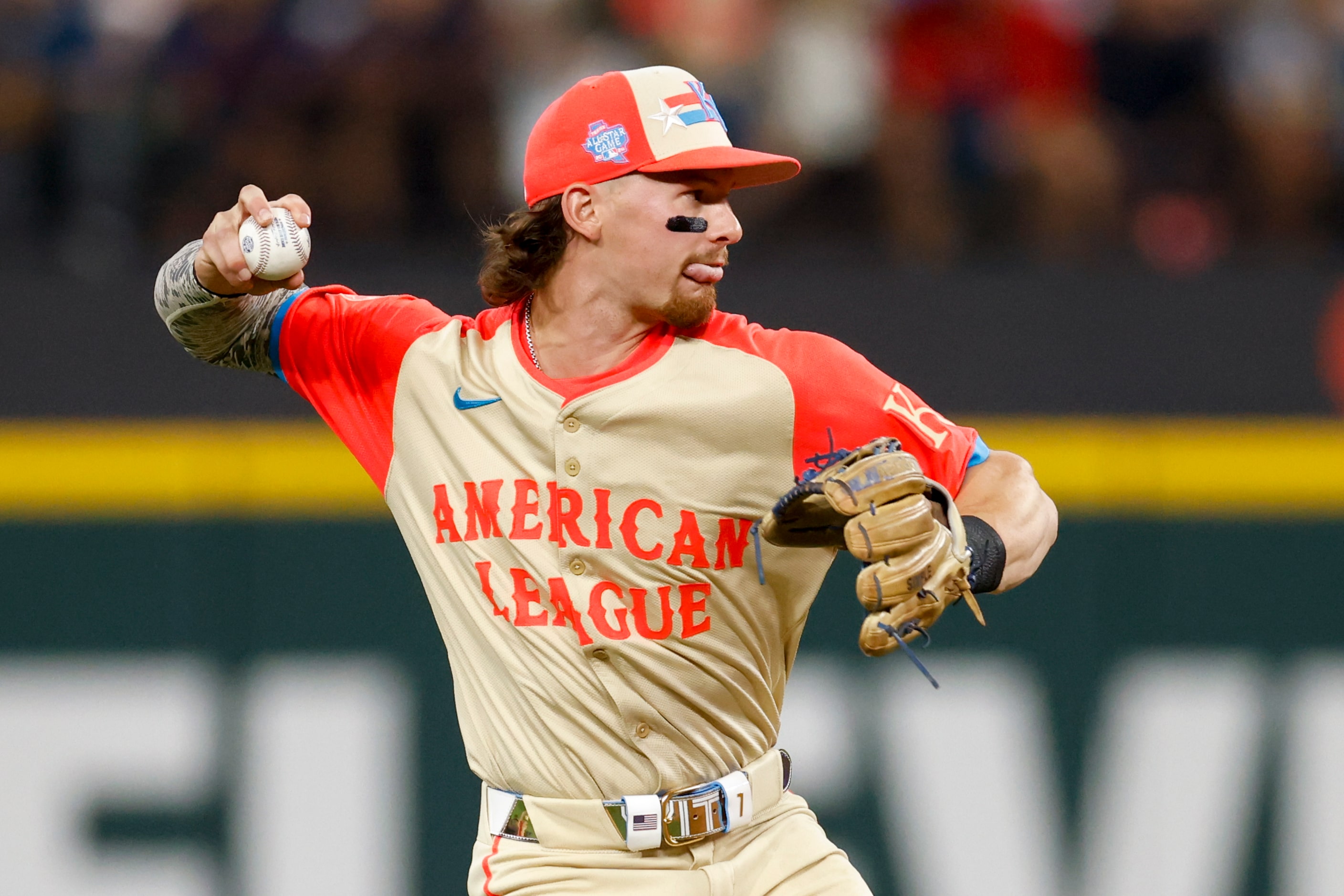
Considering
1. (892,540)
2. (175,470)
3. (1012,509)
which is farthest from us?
(175,470)

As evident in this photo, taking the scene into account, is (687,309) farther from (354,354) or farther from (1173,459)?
(1173,459)

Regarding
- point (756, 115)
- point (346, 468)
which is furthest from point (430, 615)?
point (756, 115)

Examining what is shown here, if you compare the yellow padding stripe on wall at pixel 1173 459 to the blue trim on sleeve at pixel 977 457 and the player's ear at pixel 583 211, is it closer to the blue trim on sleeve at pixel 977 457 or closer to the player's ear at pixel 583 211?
the blue trim on sleeve at pixel 977 457

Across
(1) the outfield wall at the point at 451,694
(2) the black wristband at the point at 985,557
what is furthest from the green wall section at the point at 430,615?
(2) the black wristband at the point at 985,557

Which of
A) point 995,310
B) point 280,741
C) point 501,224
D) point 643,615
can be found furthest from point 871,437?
point 280,741

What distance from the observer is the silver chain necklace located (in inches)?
143

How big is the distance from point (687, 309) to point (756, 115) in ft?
10.3

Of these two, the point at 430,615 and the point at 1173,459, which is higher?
the point at 1173,459

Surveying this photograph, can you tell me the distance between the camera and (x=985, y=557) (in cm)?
313

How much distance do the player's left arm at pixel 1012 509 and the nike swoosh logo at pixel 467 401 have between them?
1001mm

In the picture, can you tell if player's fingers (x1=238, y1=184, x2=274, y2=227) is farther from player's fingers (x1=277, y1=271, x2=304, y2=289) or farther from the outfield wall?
the outfield wall

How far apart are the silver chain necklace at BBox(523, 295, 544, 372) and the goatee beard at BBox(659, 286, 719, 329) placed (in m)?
0.29

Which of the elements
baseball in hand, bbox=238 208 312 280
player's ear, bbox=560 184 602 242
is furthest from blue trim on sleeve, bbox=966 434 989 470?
baseball in hand, bbox=238 208 312 280

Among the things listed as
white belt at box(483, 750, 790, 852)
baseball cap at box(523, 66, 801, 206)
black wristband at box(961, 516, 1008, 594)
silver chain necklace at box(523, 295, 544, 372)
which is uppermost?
baseball cap at box(523, 66, 801, 206)
